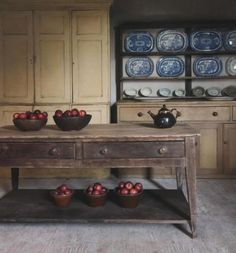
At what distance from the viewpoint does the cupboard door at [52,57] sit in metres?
4.10

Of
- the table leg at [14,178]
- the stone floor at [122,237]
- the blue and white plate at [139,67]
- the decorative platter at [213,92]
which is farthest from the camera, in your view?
the blue and white plate at [139,67]

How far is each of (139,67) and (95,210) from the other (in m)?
2.42

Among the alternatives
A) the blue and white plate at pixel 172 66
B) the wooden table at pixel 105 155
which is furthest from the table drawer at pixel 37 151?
the blue and white plate at pixel 172 66

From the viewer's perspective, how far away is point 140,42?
4.52 metres

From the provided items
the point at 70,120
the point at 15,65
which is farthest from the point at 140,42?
the point at 70,120

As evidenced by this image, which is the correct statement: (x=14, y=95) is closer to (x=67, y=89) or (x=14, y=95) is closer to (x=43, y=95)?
(x=43, y=95)

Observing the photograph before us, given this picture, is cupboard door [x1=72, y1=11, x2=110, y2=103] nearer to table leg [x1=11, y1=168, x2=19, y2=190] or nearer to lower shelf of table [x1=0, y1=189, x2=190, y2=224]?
table leg [x1=11, y1=168, x2=19, y2=190]

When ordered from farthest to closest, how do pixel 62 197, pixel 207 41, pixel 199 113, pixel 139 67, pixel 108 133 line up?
pixel 139 67, pixel 207 41, pixel 199 113, pixel 62 197, pixel 108 133

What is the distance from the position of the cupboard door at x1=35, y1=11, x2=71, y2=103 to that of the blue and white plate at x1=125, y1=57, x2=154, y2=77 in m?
0.85

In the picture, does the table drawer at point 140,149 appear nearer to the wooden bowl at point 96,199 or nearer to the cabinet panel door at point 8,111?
the wooden bowl at point 96,199

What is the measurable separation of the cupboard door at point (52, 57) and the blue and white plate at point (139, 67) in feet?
2.79

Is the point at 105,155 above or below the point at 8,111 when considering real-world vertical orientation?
below

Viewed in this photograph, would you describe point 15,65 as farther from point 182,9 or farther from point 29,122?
point 182,9

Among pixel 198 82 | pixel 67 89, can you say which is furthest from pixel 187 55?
pixel 67 89
